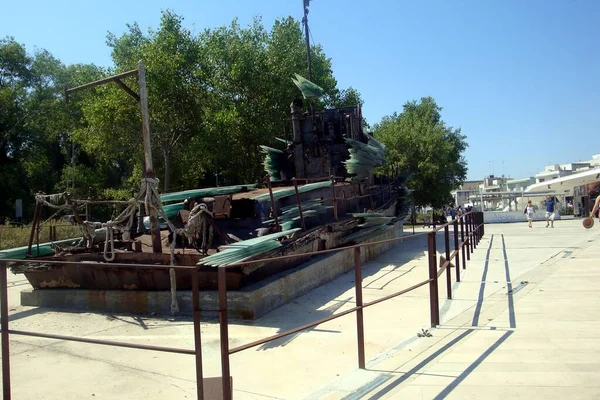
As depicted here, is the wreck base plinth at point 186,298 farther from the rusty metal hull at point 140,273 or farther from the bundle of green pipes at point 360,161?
the bundle of green pipes at point 360,161

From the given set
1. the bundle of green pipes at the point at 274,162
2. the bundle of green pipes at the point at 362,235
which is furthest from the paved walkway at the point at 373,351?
the bundle of green pipes at the point at 274,162

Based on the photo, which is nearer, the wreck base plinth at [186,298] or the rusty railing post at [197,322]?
the rusty railing post at [197,322]

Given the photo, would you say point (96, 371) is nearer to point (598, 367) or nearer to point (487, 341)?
point (487, 341)

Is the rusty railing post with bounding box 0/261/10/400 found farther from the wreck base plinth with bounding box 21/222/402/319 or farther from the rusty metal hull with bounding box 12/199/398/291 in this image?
the wreck base plinth with bounding box 21/222/402/319

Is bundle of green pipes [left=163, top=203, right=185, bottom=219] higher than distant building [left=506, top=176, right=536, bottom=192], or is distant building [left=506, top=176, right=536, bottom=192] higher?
distant building [left=506, top=176, right=536, bottom=192]


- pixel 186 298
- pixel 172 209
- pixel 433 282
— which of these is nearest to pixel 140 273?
pixel 186 298

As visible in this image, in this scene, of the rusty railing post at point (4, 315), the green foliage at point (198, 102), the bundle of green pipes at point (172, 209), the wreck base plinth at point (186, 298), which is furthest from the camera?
the green foliage at point (198, 102)

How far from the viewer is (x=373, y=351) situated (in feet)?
16.8

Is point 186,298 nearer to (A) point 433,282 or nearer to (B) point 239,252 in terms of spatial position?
(B) point 239,252

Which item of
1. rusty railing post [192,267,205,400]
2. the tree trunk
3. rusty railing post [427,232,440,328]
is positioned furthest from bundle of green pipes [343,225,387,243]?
the tree trunk

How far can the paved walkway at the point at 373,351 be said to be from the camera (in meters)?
3.79

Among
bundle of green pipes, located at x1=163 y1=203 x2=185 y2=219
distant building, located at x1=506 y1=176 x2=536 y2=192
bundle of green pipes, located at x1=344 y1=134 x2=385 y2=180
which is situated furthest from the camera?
distant building, located at x1=506 y1=176 x2=536 y2=192

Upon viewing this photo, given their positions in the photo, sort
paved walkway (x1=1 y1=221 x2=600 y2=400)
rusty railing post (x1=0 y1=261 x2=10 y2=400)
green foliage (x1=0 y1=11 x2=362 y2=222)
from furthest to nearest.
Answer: green foliage (x1=0 y1=11 x2=362 y2=222) → paved walkway (x1=1 y1=221 x2=600 y2=400) → rusty railing post (x1=0 y1=261 x2=10 y2=400)

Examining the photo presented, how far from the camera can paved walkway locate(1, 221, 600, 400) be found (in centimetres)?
379
